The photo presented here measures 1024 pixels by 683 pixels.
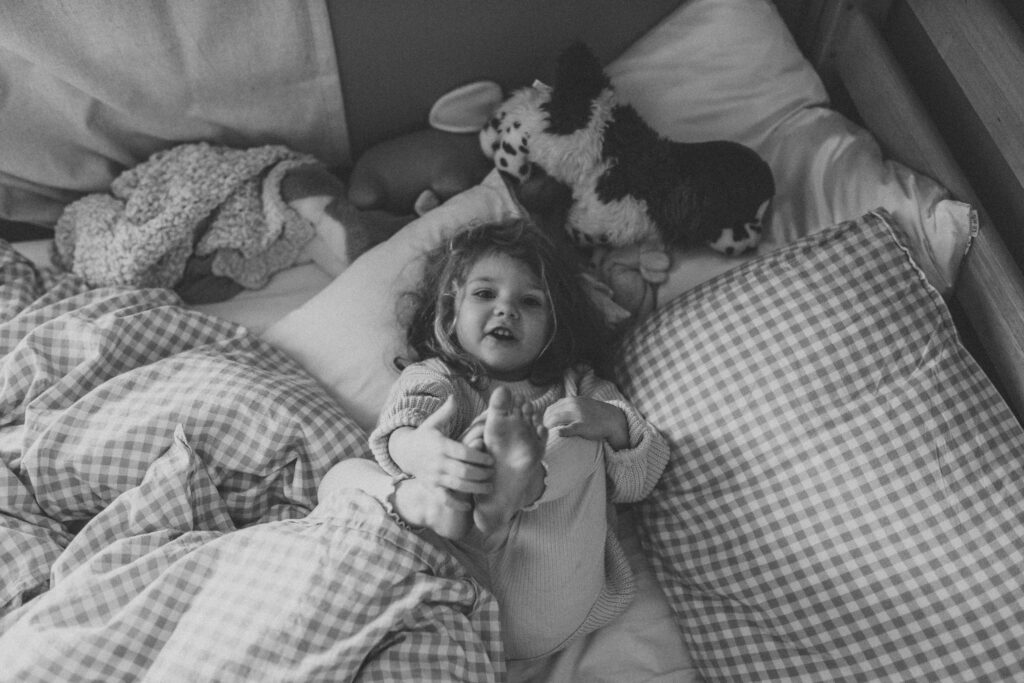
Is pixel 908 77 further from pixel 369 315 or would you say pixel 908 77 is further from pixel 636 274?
pixel 369 315

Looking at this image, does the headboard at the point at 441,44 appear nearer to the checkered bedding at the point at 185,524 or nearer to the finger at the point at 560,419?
the checkered bedding at the point at 185,524

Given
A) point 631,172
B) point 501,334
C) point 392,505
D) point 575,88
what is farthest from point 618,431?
point 575,88

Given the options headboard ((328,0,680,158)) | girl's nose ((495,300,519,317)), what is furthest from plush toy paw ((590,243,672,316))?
headboard ((328,0,680,158))

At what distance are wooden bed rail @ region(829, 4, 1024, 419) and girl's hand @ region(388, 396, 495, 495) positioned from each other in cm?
68

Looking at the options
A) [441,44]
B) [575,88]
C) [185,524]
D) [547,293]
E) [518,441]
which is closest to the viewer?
[518,441]

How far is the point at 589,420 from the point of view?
1.08 m

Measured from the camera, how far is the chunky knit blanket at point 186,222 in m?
1.30

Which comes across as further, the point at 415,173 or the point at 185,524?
the point at 415,173

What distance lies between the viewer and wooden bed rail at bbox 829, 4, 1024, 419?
110 centimetres

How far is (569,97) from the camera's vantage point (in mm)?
1278

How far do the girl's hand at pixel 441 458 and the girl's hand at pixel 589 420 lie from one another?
0.41ft

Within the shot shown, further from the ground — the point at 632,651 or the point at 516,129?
the point at 516,129

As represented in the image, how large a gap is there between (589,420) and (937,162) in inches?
25.4

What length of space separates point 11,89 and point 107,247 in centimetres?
26
